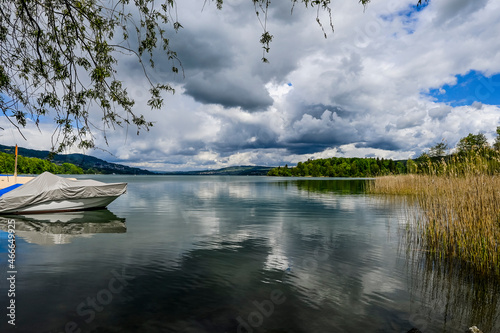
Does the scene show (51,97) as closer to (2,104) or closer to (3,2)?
(2,104)

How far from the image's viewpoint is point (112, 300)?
289 inches

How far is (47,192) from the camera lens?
21906 millimetres

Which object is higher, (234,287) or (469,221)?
(469,221)

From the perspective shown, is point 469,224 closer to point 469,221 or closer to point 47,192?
point 469,221

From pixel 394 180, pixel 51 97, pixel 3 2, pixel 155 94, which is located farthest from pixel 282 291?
pixel 394 180

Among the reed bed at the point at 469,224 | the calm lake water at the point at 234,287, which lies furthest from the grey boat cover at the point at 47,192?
the reed bed at the point at 469,224

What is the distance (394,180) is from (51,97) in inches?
1714

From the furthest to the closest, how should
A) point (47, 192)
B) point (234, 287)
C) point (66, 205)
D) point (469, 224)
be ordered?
point (66, 205) < point (47, 192) < point (469, 224) < point (234, 287)


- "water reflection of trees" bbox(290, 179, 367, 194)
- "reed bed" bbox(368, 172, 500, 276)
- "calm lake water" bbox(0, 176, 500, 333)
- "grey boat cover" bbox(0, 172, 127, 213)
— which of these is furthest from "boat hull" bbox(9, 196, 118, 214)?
"water reflection of trees" bbox(290, 179, 367, 194)

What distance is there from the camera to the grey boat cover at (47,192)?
69.2 feet

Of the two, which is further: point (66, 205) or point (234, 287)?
point (66, 205)

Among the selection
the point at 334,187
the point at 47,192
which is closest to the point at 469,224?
the point at 47,192

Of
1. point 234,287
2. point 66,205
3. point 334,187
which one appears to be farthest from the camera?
point 334,187

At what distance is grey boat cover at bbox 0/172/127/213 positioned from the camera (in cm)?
2108
